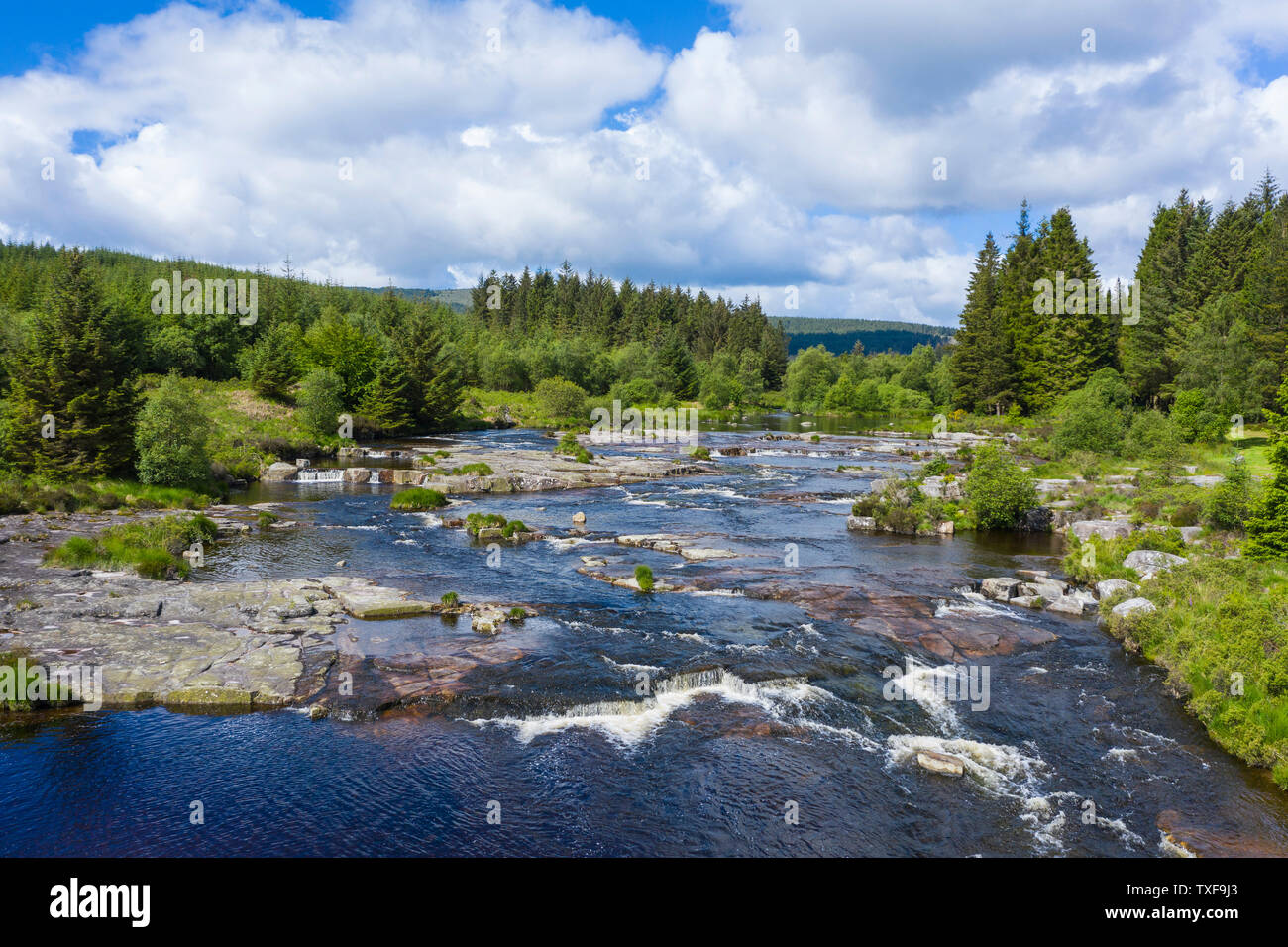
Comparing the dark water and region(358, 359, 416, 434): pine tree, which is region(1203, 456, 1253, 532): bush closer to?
the dark water

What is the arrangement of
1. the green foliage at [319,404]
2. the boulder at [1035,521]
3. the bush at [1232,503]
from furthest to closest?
the green foliage at [319,404]
the boulder at [1035,521]
the bush at [1232,503]

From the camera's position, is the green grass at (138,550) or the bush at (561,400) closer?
the green grass at (138,550)

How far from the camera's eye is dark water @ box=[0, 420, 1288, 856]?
42.4ft

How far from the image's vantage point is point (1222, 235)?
7912 cm

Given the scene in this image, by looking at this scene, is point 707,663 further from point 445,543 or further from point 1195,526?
point 1195,526

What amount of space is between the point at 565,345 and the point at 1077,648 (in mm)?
115898

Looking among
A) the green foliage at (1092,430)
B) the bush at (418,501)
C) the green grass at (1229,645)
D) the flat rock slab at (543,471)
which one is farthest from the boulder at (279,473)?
the green foliage at (1092,430)

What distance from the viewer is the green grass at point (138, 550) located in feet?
86.5

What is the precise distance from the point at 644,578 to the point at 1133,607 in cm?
1585

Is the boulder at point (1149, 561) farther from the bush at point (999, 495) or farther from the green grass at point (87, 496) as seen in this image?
the green grass at point (87, 496)

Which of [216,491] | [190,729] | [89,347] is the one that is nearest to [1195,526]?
[190,729]

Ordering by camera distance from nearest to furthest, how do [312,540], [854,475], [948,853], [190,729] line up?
1. [948,853]
2. [190,729]
3. [312,540]
4. [854,475]

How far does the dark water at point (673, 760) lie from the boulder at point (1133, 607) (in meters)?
1.08

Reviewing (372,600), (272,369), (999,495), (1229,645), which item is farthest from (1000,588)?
(272,369)
